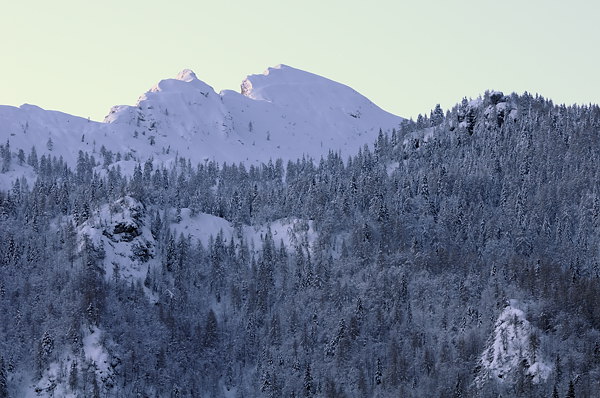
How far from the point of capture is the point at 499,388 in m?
200

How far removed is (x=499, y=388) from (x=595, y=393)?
21.3m

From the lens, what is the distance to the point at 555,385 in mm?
189750

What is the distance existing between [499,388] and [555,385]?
14.5 meters

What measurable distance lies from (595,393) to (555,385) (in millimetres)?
9405

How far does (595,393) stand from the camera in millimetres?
190625
